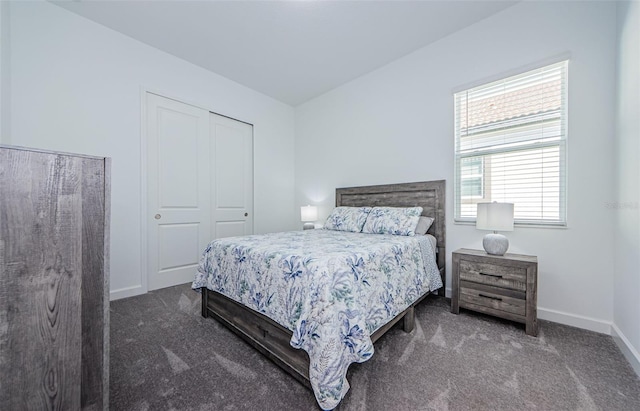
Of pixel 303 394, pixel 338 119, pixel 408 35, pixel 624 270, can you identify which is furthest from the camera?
pixel 338 119

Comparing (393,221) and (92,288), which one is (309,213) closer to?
(393,221)

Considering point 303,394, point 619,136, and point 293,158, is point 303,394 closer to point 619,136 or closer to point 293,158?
point 619,136

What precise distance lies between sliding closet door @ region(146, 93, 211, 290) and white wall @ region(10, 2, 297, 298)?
14 cm

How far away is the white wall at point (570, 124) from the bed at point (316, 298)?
0.97 metres

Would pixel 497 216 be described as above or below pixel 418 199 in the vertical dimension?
below

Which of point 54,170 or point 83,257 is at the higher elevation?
point 54,170

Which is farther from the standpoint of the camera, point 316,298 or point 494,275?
point 494,275

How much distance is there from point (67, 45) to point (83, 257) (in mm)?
2760

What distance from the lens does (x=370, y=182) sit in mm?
3422

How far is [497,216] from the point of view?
6.72ft

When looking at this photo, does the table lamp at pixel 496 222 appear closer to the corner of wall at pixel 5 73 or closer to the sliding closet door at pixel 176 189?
the sliding closet door at pixel 176 189

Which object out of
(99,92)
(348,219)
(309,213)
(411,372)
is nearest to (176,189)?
(99,92)

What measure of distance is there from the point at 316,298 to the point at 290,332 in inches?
12.8

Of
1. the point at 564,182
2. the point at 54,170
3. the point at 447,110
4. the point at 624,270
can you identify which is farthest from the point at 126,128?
the point at 624,270
